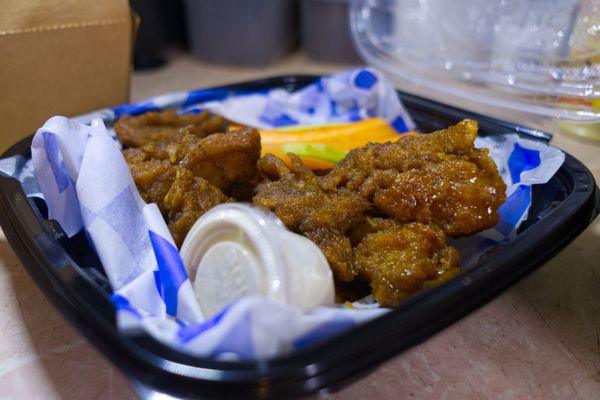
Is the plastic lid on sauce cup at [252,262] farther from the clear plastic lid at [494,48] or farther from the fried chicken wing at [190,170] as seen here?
the clear plastic lid at [494,48]

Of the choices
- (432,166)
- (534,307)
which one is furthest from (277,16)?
(534,307)

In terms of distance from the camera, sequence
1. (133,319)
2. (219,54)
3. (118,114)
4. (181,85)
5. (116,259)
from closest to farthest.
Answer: (133,319) < (116,259) < (118,114) < (181,85) < (219,54)

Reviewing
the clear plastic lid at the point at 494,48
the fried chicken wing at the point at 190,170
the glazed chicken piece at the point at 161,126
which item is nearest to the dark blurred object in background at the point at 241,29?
the clear plastic lid at the point at 494,48

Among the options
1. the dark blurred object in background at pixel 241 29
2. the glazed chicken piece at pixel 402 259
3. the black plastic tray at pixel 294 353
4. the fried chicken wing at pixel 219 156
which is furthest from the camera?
the dark blurred object in background at pixel 241 29

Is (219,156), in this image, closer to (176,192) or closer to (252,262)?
(176,192)

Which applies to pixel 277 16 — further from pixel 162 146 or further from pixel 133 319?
pixel 133 319

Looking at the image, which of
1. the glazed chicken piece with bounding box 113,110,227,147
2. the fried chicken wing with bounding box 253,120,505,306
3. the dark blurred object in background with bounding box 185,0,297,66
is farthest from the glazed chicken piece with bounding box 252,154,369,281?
the dark blurred object in background with bounding box 185,0,297,66

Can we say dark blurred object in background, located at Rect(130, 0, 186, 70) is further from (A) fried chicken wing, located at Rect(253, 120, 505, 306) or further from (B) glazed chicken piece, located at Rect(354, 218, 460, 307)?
(B) glazed chicken piece, located at Rect(354, 218, 460, 307)

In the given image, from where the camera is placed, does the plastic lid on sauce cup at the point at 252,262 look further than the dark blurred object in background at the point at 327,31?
No
